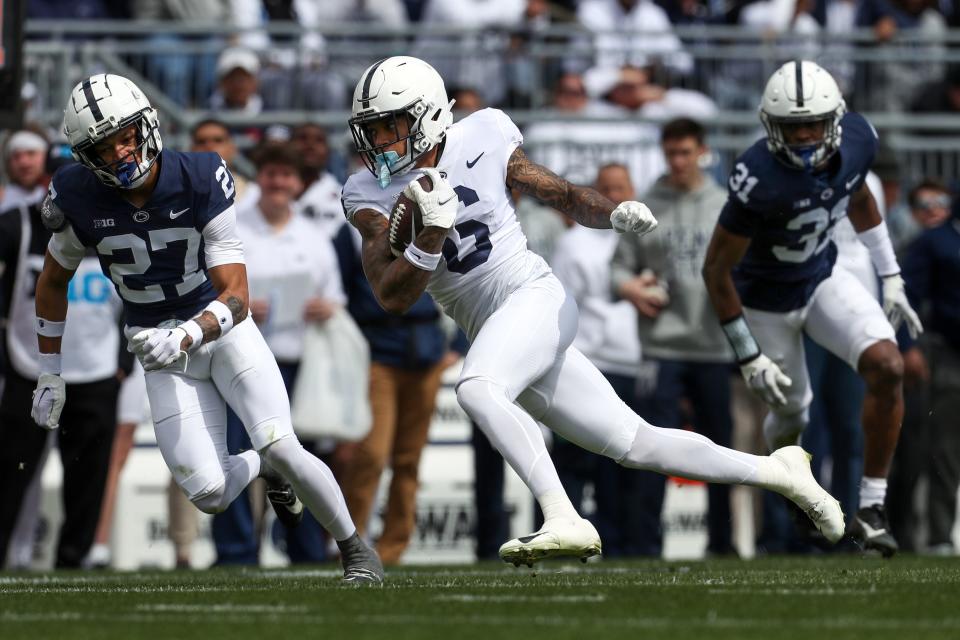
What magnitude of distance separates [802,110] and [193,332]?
110 inches

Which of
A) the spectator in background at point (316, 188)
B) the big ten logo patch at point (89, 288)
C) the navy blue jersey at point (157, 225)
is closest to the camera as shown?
the navy blue jersey at point (157, 225)

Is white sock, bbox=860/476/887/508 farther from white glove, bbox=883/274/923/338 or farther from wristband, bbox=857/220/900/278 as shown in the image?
wristband, bbox=857/220/900/278

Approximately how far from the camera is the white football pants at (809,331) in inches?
306

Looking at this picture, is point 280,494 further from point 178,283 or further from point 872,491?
point 872,491

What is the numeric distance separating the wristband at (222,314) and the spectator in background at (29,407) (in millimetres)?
2778

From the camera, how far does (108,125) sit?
21.2ft

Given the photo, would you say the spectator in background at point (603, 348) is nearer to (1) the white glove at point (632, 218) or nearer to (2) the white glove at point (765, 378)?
(2) the white glove at point (765, 378)

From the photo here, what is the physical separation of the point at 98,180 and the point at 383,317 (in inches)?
124

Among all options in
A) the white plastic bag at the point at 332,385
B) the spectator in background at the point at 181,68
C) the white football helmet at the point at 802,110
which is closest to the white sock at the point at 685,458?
the white football helmet at the point at 802,110

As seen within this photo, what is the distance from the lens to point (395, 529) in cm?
964

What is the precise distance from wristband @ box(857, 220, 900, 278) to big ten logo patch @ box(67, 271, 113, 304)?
12.7ft

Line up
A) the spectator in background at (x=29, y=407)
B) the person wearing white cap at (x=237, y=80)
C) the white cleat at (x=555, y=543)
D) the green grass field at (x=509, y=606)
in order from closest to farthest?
the green grass field at (x=509, y=606) → the white cleat at (x=555, y=543) → the spectator in background at (x=29, y=407) → the person wearing white cap at (x=237, y=80)

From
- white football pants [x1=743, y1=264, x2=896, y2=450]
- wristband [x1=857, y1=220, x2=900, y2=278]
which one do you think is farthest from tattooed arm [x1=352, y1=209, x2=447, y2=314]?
wristband [x1=857, y1=220, x2=900, y2=278]

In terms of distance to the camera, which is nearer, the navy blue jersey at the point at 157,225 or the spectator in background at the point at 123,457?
the navy blue jersey at the point at 157,225
